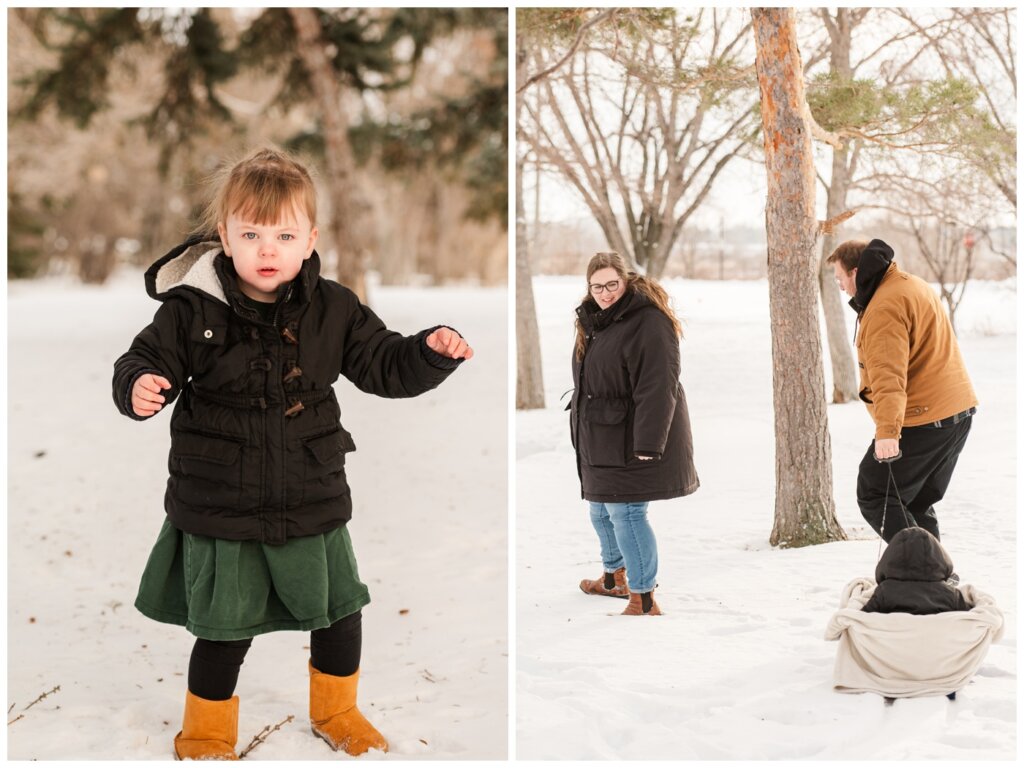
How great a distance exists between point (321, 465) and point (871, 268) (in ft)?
5.16

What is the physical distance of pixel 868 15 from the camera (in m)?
3.09

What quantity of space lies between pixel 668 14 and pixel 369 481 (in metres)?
2.56

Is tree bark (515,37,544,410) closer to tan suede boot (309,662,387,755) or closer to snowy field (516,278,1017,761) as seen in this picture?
snowy field (516,278,1017,761)

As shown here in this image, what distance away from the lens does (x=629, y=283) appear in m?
2.79

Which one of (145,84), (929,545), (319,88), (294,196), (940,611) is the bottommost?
(940,611)

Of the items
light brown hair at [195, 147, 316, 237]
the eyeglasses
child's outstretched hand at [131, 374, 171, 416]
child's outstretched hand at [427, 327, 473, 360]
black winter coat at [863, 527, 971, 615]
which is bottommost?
black winter coat at [863, 527, 971, 615]

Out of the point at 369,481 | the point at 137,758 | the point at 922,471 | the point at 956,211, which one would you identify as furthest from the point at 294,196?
the point at 369,481

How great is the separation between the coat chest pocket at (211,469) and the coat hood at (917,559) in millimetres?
1624

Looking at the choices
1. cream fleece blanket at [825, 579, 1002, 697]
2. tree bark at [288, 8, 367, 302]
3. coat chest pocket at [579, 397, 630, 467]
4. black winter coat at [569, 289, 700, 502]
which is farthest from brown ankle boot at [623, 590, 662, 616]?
tree bark at [288, 8, 367, 302]

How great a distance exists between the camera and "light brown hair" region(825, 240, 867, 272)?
2.78 m

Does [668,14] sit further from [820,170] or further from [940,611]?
A: [940,611]

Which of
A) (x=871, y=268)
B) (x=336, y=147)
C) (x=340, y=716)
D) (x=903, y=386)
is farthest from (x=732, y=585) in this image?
(x=336, y=147)

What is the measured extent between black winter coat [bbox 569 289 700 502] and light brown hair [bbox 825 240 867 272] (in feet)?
1.71

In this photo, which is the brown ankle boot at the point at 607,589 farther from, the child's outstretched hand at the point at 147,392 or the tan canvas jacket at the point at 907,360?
the child's outstretched hand at the point at 147,392
